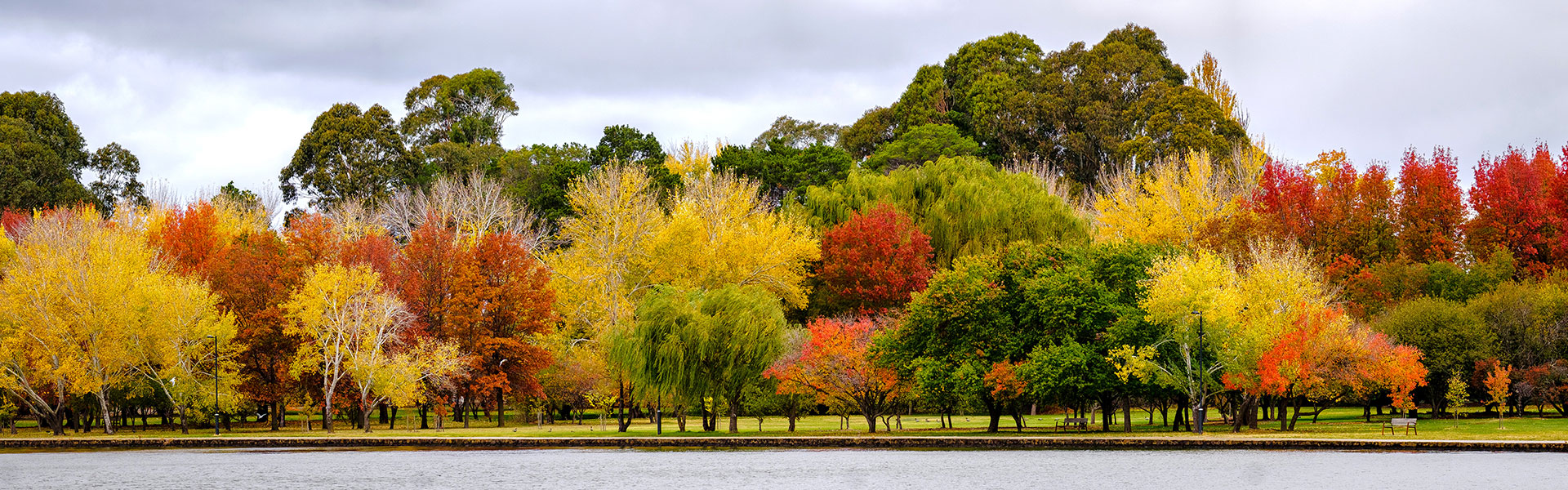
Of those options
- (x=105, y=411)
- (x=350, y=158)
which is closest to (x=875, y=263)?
(x=105, y=411)

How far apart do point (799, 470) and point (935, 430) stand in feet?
45.6

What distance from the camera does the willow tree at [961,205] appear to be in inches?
2753

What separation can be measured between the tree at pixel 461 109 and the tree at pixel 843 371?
61490mm

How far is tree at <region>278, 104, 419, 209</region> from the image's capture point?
9588 cm

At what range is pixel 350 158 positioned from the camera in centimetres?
9656

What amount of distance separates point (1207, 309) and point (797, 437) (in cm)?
Answer: 1593

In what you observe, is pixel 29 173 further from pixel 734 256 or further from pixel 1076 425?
pixel 1076 425

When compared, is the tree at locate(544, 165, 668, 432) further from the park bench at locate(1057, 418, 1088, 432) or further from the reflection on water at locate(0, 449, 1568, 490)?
the park bench at locate(1057, 418, 1088, 432)

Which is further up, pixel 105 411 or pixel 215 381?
pixel 215 381

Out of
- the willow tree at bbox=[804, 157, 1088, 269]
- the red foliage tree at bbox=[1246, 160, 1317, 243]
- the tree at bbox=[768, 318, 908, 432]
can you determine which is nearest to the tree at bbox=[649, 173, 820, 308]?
the willow tree at bbox=[804, 157, 1088, 269]

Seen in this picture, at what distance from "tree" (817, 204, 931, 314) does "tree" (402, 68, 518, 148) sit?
50159mm

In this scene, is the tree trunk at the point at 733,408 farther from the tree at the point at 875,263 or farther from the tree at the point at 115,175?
the tree at the point at 115,175

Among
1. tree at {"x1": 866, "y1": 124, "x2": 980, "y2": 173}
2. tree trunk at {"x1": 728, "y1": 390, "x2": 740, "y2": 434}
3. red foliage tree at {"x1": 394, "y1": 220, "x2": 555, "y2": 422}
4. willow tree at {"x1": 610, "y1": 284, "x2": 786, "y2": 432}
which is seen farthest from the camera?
tree at {"x1": 866, "y1": 124, "x2": 980, "y2": 173}

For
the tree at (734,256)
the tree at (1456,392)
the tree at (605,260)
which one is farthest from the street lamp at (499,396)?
the tree at (1456,392)
